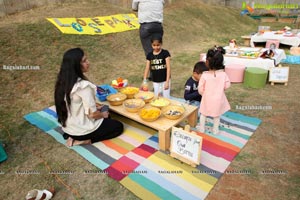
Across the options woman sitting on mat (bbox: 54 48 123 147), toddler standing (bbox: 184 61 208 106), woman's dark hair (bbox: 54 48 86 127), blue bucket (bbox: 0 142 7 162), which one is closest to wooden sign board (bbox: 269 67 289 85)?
toddler standing (bbox: 184 61 208 106)

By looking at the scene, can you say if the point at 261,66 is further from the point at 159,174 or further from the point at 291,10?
the point at 291,10

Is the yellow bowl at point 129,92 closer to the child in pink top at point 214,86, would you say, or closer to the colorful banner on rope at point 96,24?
the child in pink top at point 214,86

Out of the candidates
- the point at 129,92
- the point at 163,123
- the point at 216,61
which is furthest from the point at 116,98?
the point at 216,61

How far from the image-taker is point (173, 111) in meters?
3.29

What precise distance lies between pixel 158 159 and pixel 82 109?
1.23m

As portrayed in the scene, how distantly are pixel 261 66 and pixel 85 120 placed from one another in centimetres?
468

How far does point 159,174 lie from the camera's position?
275 cm

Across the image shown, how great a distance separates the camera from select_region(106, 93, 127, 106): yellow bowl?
11.9ft

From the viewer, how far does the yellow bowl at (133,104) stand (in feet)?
11.0

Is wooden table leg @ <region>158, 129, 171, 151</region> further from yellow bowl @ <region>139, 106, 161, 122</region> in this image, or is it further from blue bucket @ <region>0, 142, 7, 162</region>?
blue bucket @ <region>0, 142, 7, 162</region>

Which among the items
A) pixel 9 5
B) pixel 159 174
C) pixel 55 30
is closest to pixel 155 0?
pixel 159 174

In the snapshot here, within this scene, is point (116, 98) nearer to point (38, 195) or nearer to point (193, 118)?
point (193, 118)

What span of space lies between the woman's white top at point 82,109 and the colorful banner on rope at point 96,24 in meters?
5.37

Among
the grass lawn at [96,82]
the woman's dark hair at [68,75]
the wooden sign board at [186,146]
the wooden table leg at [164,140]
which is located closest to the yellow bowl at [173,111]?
the wooden table leg at [164,140]
